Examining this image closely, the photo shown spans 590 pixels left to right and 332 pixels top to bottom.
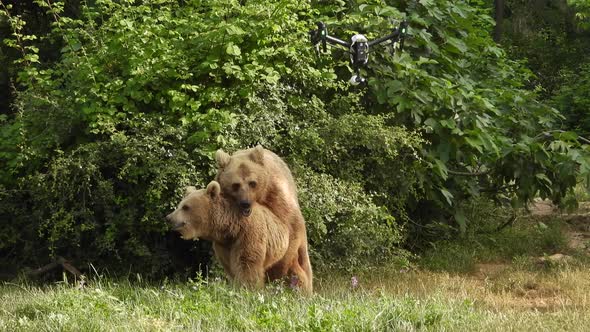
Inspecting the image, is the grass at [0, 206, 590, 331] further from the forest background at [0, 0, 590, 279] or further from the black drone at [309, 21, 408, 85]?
the black drone at [309, 21, 408, 85]

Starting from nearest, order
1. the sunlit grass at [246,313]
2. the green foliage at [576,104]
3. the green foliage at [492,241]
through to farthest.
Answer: the sunlit grass at [246,313], the green foliage at [492,241], the green foliage at [576,104]

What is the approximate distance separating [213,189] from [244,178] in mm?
274

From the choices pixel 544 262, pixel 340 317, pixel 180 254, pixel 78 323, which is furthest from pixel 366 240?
pixel 78 323

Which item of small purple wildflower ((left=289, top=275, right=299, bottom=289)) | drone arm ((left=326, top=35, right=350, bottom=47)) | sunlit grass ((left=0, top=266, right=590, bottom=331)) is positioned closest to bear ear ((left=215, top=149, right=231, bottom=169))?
sunlit grass ((left=0, top=266, right=590, bottom=331))

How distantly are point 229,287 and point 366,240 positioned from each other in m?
2.92

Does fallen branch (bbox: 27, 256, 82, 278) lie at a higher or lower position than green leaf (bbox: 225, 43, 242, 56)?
lower

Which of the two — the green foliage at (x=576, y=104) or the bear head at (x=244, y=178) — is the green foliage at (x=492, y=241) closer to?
the bear head at (x=244, y=178)

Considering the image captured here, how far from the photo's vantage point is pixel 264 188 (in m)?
7.60

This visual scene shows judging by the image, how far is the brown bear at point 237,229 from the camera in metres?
7.50

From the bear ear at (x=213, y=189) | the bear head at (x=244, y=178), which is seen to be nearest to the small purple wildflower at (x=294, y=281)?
the bear head at (x=244, y=178)

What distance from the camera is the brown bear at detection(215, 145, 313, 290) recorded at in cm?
744

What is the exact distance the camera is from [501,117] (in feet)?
40.9

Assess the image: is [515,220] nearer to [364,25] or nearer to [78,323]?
[364,25]

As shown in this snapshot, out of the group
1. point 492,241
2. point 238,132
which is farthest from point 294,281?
point 492,241
